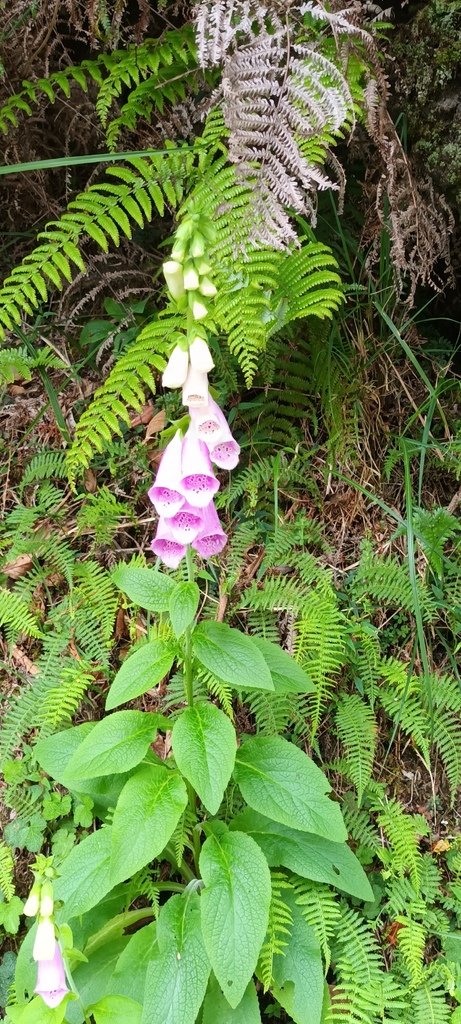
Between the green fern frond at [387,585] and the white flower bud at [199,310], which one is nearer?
the white flower bud at [199,310]

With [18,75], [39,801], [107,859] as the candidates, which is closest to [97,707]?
[39,801]

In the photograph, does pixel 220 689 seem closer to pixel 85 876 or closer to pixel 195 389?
pixel 85 876

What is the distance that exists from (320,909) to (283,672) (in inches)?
29.0

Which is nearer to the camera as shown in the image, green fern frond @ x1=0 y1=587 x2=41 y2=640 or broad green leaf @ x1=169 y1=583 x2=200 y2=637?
broad green leaf @ x1=169 y1=583 x2=200 y2=637

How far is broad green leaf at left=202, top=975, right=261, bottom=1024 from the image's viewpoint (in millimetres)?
2156

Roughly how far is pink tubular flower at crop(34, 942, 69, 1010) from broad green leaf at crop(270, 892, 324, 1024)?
660 millimetres

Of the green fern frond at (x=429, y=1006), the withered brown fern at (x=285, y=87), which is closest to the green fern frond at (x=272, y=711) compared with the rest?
the green fern frond at (x=429, y=1006)

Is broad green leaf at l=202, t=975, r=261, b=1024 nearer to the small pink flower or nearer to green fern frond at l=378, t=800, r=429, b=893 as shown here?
green fern frond at l=378, t=800, r=429, b=893

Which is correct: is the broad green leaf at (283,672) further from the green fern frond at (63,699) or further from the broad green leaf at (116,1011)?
the broad green leaf at (116,1011)

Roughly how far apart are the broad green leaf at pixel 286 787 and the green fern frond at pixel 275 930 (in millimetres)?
261

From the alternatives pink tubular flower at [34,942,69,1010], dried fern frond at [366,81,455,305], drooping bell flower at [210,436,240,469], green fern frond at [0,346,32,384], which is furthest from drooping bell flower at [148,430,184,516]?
green fern frond at [0,346,32,384]

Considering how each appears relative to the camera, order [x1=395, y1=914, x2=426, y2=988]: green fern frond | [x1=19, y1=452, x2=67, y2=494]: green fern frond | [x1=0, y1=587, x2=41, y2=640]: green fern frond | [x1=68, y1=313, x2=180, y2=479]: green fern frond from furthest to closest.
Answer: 1. [x1=19, y1=452, x2=67, y2=494]: green fern frond
2. [x1=0, y1=587, x2=41, y2=640]: green fern frond
3. [x1=68, y1=313, x2=180, y2=479]: green fern frond
4. [x1=395, y1=914, x2=426, y2=988]: green fern frond

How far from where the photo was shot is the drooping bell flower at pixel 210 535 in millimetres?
1981

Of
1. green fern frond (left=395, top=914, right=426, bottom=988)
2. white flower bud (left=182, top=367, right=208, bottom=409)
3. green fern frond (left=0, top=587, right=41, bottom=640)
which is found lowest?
green fern frond (left=395, top=914, right=426, bottom=988)
